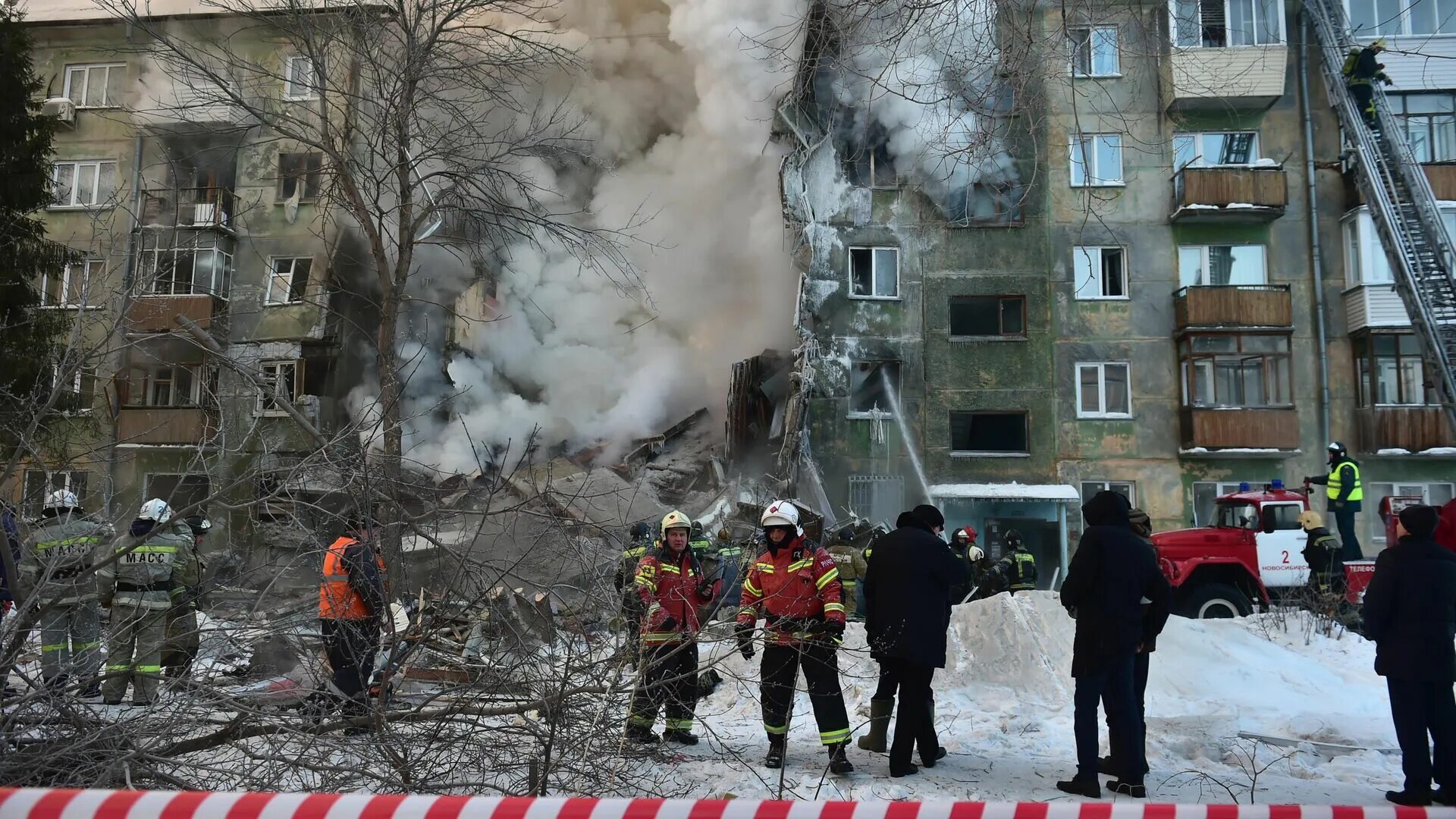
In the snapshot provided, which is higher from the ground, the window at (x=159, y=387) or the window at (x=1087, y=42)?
the window at (x=1087, y=42)

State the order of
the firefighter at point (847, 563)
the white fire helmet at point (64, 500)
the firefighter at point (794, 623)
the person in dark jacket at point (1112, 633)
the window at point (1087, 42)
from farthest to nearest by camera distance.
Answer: the firefighter at point (847, 563) → the white fire helmet at point (64, 500) → the window at point (1087, 42) → the firefighter at point (794, 623) → the person in dark jacket at point (1112, 633)

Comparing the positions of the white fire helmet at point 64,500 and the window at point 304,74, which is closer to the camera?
the white fire helmet at point 64,500

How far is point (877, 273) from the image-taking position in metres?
21.2

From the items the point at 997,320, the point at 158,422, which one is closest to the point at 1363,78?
the point at 997,320

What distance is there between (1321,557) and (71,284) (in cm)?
1913

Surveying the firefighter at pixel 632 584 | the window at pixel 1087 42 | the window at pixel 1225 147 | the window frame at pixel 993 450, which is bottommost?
the firefighter at pixel 632 584

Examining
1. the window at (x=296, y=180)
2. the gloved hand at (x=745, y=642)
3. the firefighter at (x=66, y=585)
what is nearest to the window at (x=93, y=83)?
the window at (x=296, y=180)

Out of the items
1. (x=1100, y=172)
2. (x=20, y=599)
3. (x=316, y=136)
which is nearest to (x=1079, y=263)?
(x=1100, y=172)

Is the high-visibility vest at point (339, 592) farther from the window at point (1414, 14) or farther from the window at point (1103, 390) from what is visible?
the window at point (1414, 14)

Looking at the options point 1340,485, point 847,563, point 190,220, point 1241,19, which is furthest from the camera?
point 190,220

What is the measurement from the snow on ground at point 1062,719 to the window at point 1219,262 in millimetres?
12196

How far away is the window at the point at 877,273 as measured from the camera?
832 inches

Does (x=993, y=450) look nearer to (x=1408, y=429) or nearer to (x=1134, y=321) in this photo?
(x=1134, y=321)

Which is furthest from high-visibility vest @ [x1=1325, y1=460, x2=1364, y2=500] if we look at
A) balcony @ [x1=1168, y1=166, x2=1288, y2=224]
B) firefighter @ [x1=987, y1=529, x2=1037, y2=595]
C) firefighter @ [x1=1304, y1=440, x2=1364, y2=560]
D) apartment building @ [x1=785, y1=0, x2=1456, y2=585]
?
balcony @ [x1=1168, y1=166, x2=1288, y2=224]
